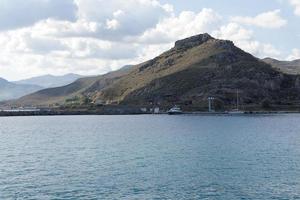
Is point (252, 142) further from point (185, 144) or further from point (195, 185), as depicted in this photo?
point (195, 185)

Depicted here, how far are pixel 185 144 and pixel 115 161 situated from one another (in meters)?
34.2

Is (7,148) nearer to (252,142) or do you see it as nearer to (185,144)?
(185,144)

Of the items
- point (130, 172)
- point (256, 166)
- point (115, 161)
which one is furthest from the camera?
point (115, 161)

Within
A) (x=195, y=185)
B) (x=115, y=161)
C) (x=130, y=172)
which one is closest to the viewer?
(x=195, y=185)

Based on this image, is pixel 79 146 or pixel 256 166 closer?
pixel 256 166

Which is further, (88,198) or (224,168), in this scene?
(224,168)

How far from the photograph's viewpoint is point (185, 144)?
121m

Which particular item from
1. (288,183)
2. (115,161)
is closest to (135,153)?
(115,161)

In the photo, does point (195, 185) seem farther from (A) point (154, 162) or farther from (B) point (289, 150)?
(B) point (289, 150)

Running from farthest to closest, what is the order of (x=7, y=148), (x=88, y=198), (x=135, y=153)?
(x=7, y=148), (x=135, y=153), (x=88, y=198)

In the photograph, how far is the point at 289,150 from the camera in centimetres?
Result: 10669

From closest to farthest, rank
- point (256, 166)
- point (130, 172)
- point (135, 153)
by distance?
point (130, 172) → point (256, 166) → point (135, 153)

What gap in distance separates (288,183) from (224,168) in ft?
47.1

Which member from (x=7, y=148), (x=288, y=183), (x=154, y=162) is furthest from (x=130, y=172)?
(x=7, y=148)
